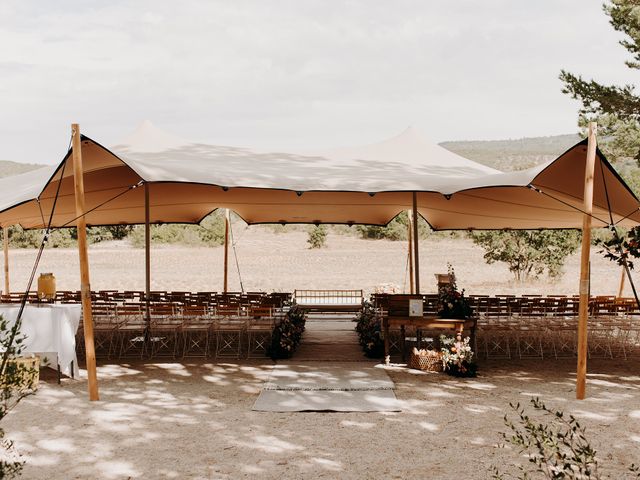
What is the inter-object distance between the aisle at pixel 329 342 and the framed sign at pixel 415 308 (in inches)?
45.6

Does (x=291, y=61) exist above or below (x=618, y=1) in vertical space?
above

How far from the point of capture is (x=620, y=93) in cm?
→ 1501

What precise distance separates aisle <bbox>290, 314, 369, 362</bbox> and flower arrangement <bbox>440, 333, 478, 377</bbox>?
139 cm

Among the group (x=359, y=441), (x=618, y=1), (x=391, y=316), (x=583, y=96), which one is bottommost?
(x=359, y=441)

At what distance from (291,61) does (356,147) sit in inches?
802

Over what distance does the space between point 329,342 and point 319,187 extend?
338 cm

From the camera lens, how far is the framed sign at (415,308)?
8258mm

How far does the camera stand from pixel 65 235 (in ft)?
155

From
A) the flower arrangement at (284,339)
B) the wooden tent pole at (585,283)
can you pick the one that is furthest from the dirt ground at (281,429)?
the flower arrangement at (284,339)

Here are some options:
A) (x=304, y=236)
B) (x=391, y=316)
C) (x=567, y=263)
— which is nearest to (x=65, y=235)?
(x=304, y=236)

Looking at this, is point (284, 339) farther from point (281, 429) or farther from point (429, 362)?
point (281, 429)

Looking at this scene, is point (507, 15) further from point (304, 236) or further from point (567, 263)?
point (304, 236)

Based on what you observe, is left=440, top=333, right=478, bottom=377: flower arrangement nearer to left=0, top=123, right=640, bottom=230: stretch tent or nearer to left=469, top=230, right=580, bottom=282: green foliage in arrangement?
left=0, top=123, right=640, bottom=230: stretch tent

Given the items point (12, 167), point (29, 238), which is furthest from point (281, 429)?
point (12, 167)
